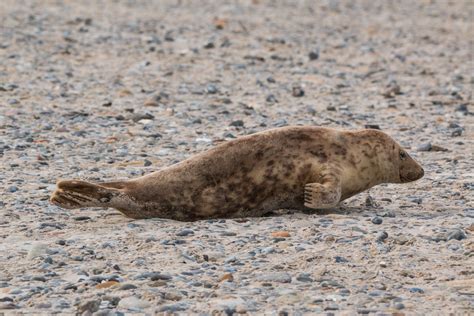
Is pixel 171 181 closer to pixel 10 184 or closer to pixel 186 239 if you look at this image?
pixel 186 239

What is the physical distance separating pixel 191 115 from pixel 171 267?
558cm

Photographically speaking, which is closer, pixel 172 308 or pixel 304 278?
pixel 172 308

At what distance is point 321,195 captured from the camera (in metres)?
7.13

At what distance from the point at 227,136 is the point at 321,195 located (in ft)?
12.3

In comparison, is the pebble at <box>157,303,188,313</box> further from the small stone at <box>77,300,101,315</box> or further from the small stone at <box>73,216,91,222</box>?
the small stone at <box>73,216,91,222</box>

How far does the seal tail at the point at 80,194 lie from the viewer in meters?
7.07

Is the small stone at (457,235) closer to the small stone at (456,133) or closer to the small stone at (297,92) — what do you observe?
the small stone at (456,133)

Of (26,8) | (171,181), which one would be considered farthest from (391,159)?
(26,8)

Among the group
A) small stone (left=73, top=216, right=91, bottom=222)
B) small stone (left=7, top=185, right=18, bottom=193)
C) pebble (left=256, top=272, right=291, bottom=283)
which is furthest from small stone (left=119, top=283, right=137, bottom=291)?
small stone (left=7, top=185, right=18, bottom=193)

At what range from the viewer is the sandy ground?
5.91 meters

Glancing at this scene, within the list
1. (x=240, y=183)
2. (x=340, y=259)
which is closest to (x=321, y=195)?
(x=240, y=183)

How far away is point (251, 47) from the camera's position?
52.8 ft

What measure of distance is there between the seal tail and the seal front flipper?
3.79ft

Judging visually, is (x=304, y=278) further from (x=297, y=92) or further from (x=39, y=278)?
(x=297, y=92)
